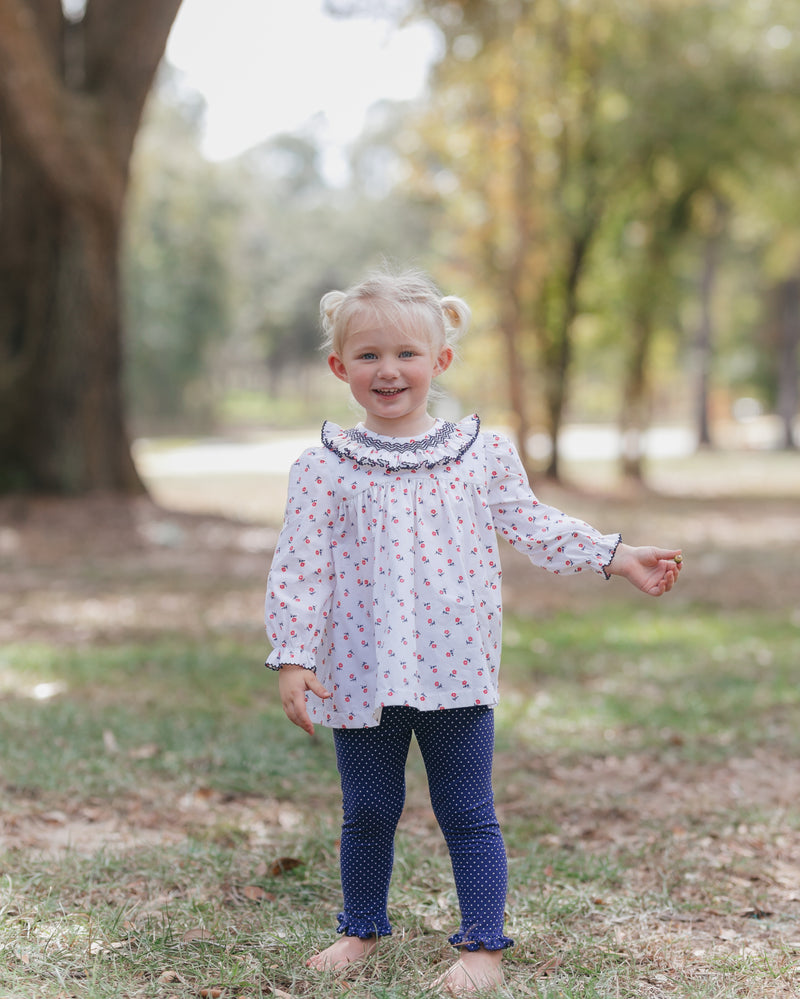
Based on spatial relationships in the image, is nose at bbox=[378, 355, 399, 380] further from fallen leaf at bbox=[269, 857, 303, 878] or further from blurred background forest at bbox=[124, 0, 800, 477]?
blurred background forest at bbox=[124, 0, 800, 477]

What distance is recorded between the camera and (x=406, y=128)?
17891 mm

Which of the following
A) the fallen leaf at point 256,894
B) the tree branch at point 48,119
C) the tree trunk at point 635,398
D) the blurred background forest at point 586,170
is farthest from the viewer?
the tree trunk at point 635,398

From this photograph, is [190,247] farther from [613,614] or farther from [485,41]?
[613,614]

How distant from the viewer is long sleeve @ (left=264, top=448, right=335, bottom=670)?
8.18 feet

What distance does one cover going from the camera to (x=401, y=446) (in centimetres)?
264

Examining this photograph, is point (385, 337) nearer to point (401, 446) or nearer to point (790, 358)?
point (401, 446)

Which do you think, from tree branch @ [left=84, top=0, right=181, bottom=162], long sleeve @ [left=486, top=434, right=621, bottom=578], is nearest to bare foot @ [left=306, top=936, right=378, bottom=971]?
long sleeve @ [left=486, top=434, right=621, bottom=578]

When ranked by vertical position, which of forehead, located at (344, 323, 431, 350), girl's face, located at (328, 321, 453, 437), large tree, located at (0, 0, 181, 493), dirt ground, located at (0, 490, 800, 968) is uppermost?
large tree, located at (0, 0, 181, 493)

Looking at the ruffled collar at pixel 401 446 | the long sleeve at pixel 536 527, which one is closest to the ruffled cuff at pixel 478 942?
the long sleeve at pixel 536 527

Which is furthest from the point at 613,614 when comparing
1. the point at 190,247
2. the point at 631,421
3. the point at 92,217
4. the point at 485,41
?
the point at 190,247

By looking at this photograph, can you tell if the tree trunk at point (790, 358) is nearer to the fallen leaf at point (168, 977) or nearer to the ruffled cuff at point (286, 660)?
the ruffled cuff at point (286, 660)

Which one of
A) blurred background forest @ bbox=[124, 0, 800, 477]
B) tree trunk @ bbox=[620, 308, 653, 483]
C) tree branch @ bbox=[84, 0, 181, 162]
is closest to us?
tree branch @ bbox=[84, 0, 181, 162]

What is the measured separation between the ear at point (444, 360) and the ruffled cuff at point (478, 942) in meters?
1.31

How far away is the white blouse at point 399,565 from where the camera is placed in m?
2.51
